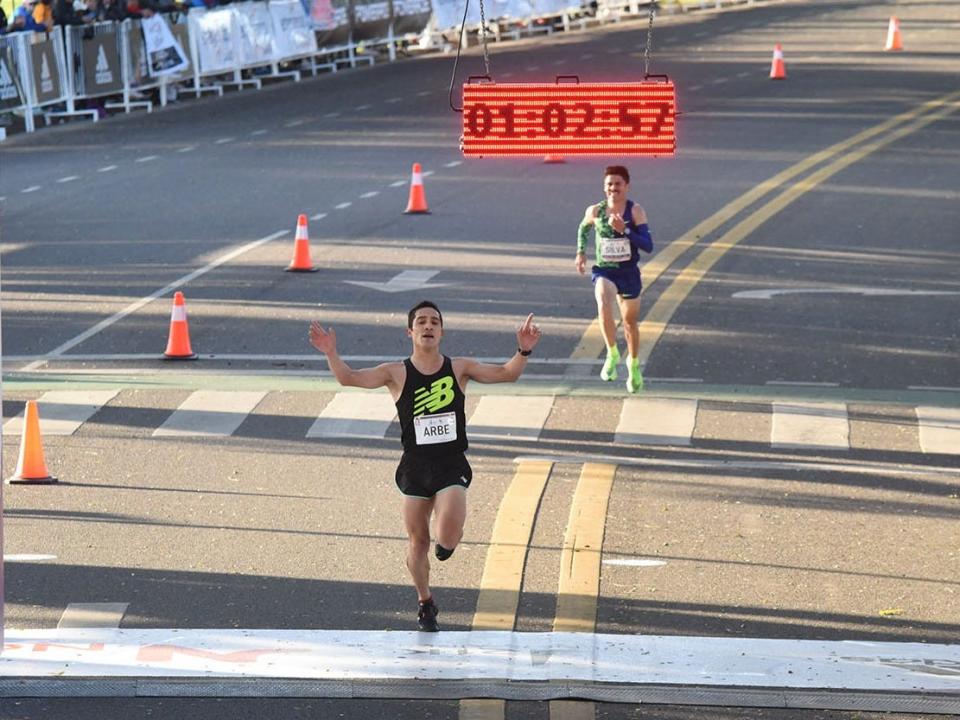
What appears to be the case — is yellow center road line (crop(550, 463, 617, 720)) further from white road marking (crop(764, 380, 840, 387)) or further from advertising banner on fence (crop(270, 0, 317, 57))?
advertising banner on fence (crop(270, 0, 317, 57))

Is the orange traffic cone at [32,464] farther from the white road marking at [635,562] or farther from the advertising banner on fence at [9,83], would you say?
the advertising banner on fence at [9,83]

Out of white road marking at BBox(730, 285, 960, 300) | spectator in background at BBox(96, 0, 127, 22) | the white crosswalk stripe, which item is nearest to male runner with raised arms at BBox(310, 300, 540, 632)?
the white crosswalk stripe

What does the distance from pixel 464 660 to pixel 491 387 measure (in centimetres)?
705

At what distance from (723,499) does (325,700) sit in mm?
4484

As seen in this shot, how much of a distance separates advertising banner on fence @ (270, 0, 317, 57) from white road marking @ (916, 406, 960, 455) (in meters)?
28.4

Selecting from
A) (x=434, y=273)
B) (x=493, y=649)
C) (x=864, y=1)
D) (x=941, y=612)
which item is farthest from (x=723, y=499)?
(x=864, y=1)

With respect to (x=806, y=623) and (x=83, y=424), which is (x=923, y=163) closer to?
(x=83, y=424)

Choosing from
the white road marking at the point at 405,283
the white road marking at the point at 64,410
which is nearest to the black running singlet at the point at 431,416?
the white road marking at the point at 64,410

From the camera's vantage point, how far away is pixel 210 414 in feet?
49.8

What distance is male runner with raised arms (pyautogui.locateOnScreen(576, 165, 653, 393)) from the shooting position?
612 inches

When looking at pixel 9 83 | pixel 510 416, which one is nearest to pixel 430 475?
pixel 510 416

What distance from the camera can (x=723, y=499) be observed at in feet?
41.6

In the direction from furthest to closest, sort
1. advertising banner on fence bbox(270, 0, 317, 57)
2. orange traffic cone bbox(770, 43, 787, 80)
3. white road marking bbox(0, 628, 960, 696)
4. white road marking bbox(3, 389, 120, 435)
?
1. advertising banner on fence bbox(270, 0, 317, 57)
2. orange traffic cone bbox(770, 43, 787, 80)
3. white road marking bbox(3, 389, 120, 435)
4. white road marking bbox(0, 628, 960, 696)

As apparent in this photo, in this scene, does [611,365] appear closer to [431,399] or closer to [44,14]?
[431,399]
